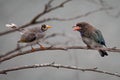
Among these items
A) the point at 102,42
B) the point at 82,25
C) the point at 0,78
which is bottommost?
the point at 0,78

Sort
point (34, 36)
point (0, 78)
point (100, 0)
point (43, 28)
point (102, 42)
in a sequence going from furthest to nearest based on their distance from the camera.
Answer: point (0, 78)
point (102, 42)
point (43, 28)
point (34, 36)
point (100, 0)

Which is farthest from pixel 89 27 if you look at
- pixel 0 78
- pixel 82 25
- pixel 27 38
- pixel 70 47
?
pixel 0 78

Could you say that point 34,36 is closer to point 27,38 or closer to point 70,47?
point 27,38

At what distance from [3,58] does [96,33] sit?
1047 mm

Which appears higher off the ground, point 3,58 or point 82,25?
point 82,25

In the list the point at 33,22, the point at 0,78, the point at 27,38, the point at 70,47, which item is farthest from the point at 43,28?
the point at 0,78

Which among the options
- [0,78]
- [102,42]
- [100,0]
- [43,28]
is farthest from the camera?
[0,78]

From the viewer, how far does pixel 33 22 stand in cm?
60

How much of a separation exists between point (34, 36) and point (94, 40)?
0.60 metres

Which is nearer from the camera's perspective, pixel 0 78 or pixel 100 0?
pixel 100 0

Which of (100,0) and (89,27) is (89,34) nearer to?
(89,27)

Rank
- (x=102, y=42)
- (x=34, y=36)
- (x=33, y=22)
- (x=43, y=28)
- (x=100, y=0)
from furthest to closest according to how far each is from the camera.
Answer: (x=102, y=42) < (x=43, y=28) < (x=34, y=36) < (x=100, y=0) < (x=33, y=22)

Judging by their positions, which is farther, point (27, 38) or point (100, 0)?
point (27, 38)

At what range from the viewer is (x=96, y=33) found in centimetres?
163
